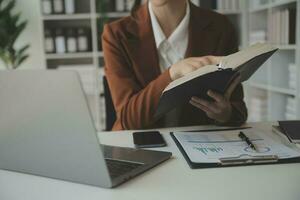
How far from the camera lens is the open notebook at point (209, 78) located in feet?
2.51

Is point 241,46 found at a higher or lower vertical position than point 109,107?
higher

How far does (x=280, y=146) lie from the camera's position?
79cm

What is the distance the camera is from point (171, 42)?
129cm

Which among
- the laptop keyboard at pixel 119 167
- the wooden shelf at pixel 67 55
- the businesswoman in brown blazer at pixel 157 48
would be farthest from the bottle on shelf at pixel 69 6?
the laptop keyboard at pixel 119 167

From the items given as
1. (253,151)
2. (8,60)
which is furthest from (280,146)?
(8,60)

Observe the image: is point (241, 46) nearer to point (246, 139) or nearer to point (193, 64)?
point (193, 64)

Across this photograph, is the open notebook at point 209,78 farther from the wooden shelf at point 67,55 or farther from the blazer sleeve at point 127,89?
the wooden shelf at point 67,55

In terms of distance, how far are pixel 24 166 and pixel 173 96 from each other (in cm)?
37

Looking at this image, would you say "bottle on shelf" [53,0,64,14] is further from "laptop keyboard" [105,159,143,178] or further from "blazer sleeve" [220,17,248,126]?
"laptop keyboard" [105,159,143,178]

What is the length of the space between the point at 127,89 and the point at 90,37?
2.20 meters

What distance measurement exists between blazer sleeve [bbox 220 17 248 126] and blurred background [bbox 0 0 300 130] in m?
1.58

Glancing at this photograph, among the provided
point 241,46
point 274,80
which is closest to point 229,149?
point 274,80

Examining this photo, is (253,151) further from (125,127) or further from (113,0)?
(113,0)

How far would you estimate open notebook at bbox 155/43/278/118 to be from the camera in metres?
0.77
